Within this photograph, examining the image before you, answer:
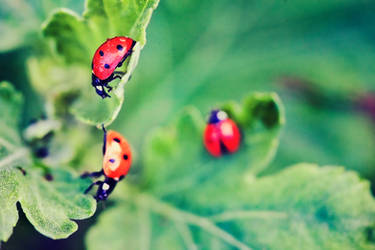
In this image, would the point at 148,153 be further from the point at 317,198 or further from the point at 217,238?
the point at 317,198

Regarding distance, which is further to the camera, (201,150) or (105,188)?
(201,150)

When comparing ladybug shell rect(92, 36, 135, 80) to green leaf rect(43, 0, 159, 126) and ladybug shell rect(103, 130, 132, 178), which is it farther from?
ladybug shell rect(103, 130, 132, 178)

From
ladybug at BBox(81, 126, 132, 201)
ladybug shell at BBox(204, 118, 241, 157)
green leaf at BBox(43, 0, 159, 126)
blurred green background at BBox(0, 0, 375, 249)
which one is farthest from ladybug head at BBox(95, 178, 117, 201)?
blurred green background at BBox(0, 0, 375, 249)

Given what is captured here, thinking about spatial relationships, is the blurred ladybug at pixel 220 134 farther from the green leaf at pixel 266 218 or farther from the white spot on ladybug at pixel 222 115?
the green leaf at pixel 266 218

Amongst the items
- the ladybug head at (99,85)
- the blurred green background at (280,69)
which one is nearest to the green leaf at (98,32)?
the ladybug head at (99,85)

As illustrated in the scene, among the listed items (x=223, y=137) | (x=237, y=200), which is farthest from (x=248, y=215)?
(x=223, y=137)

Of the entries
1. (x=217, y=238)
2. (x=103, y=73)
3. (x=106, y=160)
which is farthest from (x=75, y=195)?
(x=217, y=238)

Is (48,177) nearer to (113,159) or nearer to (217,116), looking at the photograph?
(113,159)
